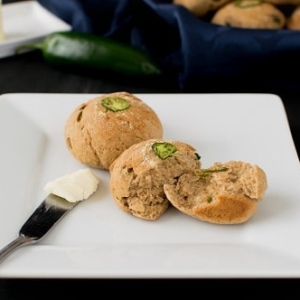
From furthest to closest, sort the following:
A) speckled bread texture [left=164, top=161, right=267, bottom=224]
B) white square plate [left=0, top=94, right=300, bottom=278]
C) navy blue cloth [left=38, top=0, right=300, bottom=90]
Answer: navy blue cloth [left=38, top=0, right=300, bottom=90]
speckled bread texture [left=164, top=161, right=267, bottom=224]
white square plate [left=0, top=94, right=300, bottom=278]

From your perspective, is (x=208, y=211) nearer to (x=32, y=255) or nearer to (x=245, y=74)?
(x=32, y=255)

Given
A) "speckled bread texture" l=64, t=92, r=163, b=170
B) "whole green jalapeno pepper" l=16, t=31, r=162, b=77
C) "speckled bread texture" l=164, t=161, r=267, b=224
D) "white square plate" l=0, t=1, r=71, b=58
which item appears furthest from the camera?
"white square plate" l=0, t=1, r=71, b=58

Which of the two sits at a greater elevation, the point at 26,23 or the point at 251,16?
the point at 251,16

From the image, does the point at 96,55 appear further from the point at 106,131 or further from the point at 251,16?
the point at 106,131

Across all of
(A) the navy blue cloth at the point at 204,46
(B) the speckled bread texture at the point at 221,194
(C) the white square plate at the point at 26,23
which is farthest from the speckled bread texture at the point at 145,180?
(C) the white square plate at the point at 26,23

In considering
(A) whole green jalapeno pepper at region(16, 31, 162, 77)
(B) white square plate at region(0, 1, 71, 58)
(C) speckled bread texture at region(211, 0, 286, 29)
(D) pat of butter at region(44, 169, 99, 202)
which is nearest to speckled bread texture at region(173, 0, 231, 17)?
(C) speckled bread texture at region(211, 0, 286, 29)

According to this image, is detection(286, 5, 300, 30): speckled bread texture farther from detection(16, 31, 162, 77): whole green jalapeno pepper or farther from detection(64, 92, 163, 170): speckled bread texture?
detection(64, 92, 163, 170): speckled bread texture

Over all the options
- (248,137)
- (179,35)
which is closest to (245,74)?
(179,35)

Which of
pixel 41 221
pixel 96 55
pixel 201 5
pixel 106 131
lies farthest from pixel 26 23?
pixel 41 221
